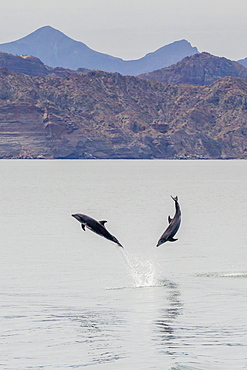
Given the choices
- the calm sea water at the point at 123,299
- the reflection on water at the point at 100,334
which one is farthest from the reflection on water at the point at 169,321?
the reflection on water at the point at 100,334

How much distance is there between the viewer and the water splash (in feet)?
124

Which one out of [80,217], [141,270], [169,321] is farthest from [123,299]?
[141,270]

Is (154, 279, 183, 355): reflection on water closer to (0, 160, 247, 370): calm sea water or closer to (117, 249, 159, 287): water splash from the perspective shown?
(0, 160, 247, 370): calm sea water

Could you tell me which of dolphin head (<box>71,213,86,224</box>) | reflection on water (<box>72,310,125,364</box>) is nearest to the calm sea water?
reflection on water (<box>72,310,125,364</box>)

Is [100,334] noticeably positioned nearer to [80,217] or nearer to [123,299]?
[80,217]

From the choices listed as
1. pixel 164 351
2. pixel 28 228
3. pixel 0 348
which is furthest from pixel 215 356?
pixel 28 228

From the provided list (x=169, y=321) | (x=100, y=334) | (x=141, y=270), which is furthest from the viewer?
(x=141, y=270)

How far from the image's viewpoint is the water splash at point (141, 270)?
3775 cm

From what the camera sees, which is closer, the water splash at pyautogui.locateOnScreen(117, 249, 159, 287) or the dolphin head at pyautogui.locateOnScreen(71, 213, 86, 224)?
the dolphin head at pyautogui.locateOnScreen(71, 213, 86, 224)

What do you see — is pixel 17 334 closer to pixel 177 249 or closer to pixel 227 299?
pixel 227 299

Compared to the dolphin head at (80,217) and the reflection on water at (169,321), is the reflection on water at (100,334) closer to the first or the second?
the reflection on water at (169,321)

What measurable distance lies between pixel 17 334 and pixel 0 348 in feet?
5.88

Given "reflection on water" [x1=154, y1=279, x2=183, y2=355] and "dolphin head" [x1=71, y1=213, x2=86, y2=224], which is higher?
"dolphin head" [x1=71, y1=213, x2=86, y2=224]

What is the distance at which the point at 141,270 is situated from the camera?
4203cm
